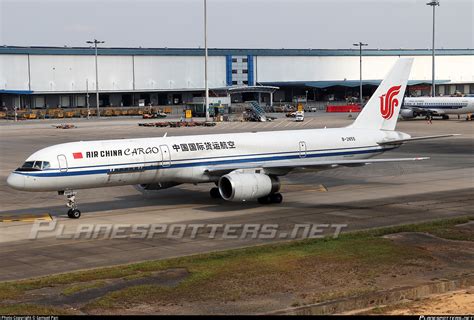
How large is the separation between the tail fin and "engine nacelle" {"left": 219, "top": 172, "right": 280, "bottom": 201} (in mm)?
11579

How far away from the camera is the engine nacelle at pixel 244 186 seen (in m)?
37.9

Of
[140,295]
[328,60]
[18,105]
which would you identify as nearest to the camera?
[140,295]

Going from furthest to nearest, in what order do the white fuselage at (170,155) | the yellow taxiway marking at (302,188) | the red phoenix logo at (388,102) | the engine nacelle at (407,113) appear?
the engine nacelle at (407,113), the red phoenix logo at (388,102), the yellow taxiway marking at (302,188), the white fuselage at (170,155)

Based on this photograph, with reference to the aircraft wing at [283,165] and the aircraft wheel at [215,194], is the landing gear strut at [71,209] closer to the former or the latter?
the aircraft wing at [283,165]

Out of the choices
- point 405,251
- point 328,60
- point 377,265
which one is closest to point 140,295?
point 377,265

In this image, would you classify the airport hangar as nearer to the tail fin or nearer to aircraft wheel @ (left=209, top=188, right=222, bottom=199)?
the tail fin

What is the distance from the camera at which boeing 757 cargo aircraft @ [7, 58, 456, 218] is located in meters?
36.5

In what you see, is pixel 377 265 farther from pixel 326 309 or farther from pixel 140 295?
pixel 140 295

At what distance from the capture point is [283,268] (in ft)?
83.0

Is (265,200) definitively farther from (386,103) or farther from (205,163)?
(386,103)

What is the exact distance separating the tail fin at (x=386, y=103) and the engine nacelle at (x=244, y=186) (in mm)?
11579

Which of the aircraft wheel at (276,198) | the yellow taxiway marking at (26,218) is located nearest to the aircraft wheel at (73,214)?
the yellow taxiway marking at (26,218)

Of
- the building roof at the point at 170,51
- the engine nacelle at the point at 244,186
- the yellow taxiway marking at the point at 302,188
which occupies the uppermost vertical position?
the building roof at the point at 170,51

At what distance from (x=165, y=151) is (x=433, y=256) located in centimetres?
1693
